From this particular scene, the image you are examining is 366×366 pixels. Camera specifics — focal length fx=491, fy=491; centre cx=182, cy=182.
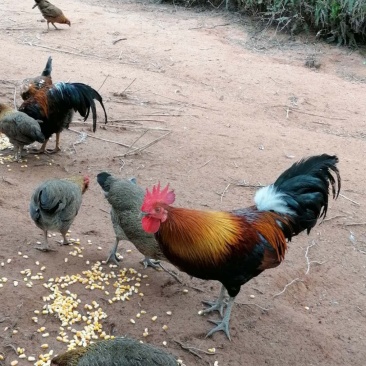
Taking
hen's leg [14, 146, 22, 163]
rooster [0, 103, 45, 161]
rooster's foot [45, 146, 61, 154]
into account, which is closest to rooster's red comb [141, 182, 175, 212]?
rooster [0, 103, 45, 161]

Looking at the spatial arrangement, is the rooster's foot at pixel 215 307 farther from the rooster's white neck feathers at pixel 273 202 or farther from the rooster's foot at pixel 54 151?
the rooster's foot at pixel 54 151

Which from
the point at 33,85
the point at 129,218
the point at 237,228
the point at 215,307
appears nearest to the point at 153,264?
the point at 129,218

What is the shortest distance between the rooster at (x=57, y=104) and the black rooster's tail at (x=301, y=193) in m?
3.20

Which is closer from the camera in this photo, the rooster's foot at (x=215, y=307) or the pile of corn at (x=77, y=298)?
the pile of corn at (x=77, y=298)

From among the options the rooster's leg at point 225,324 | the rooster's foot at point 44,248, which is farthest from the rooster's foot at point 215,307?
the rooster's foot at point 44,248

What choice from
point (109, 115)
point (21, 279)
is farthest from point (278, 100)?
point (21, 279)

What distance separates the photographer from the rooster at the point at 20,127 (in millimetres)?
6289

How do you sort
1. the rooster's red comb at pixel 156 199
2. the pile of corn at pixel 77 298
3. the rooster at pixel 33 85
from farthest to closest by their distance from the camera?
the rooster at pixel 33 85 < the pile of corn at pixel 77 298 < the rooster's red comb at pixel 156 199

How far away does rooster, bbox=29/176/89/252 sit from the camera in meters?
4.48

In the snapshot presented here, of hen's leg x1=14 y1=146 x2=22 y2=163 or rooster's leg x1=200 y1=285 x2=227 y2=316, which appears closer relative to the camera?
rooster's leg x1=200 y1=285 x2=227 y2=316

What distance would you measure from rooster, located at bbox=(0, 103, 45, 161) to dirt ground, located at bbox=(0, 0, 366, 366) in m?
0.36

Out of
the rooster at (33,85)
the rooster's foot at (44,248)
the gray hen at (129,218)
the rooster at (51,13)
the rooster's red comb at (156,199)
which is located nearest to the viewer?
the rooster's red comb at (156,199)

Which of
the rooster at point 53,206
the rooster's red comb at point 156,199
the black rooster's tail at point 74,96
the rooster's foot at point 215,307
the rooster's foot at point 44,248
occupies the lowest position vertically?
the rooster's foot at point 215,307

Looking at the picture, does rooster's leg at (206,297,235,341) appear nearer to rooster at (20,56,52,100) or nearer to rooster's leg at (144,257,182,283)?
rooster's leg at (144,257,182,283)
